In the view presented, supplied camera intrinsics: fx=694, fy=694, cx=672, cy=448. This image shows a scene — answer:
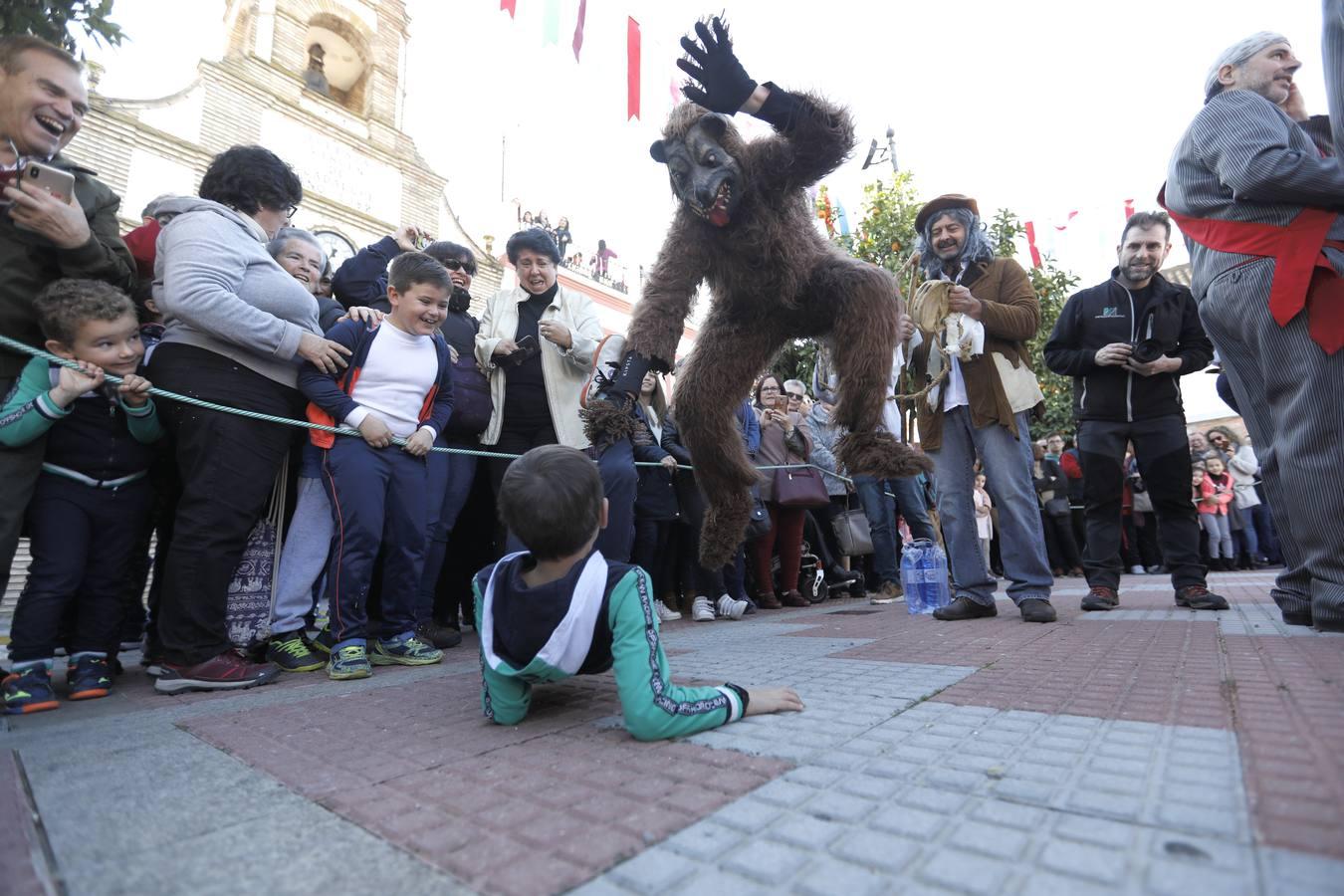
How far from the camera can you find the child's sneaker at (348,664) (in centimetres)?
264

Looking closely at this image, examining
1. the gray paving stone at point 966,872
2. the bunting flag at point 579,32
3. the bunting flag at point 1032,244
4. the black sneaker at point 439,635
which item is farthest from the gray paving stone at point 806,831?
the bunting flag at point 1032,244

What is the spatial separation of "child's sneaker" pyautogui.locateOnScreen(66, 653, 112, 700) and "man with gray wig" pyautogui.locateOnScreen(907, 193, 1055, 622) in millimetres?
3755

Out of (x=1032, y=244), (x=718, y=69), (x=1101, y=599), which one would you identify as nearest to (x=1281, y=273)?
Result: (x=1101, y=599)

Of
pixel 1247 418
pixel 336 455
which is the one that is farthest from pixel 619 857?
pixel 1247 418

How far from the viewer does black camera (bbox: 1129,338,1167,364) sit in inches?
155

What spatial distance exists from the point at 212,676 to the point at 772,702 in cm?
206

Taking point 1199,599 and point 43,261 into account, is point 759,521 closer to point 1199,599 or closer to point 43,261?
point 1199,599

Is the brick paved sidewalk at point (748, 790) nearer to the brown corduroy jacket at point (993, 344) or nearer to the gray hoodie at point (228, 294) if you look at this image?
the gray hoodie at point (228, 294)

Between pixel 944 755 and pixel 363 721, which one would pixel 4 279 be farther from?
pixel 944 755

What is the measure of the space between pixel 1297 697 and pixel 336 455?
10.3ft

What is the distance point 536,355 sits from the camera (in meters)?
3.75

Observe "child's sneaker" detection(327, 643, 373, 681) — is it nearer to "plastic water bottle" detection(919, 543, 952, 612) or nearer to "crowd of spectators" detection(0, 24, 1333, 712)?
"crowd of spectators" detection(0, 24, 1333, 712)

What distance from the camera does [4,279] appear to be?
2350mm

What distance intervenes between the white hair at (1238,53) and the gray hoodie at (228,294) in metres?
4.08
